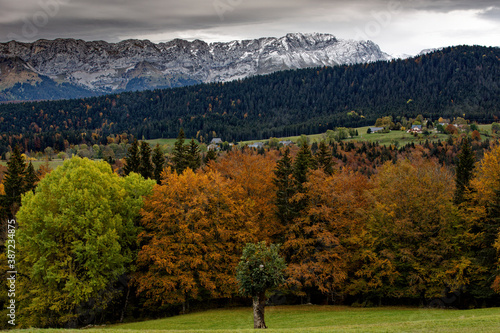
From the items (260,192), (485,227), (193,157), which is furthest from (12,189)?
(485,227)

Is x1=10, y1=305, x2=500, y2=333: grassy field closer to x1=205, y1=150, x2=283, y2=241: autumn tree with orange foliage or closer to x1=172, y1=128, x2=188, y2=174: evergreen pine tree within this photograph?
x1=205, y1=150, x2=283, y2=241: autumn tree with orange foliage

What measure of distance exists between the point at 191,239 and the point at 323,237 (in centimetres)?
1508

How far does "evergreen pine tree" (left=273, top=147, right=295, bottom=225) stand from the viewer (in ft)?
165

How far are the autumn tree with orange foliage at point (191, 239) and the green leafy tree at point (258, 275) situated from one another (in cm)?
1362

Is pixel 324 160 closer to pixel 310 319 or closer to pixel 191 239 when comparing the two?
pixel 191 239

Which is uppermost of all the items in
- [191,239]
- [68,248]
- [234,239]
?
[191,239]

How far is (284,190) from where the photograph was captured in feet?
168

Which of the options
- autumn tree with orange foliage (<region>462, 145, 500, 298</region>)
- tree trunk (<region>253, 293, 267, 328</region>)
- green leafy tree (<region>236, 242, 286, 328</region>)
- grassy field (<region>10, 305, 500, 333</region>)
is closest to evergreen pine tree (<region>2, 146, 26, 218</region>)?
grassy field (<region>10, 305, 500, 333</region>)

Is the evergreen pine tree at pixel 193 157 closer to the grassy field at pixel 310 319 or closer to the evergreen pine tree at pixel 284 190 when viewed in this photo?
the evergreen pine tree at pixel 284 190

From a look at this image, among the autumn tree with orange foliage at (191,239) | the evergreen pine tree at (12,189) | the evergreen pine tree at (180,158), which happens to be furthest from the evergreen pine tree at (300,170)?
the evergreen pine tree at (12,189)

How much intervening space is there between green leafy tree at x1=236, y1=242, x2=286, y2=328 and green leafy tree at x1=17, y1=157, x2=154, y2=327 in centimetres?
1755

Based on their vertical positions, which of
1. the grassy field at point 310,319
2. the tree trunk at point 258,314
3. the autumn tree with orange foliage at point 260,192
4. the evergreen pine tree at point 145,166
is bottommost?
the grassy field at point 310,319

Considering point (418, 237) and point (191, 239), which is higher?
point (418, 237)

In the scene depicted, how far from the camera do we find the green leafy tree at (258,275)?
3055 centimetres
